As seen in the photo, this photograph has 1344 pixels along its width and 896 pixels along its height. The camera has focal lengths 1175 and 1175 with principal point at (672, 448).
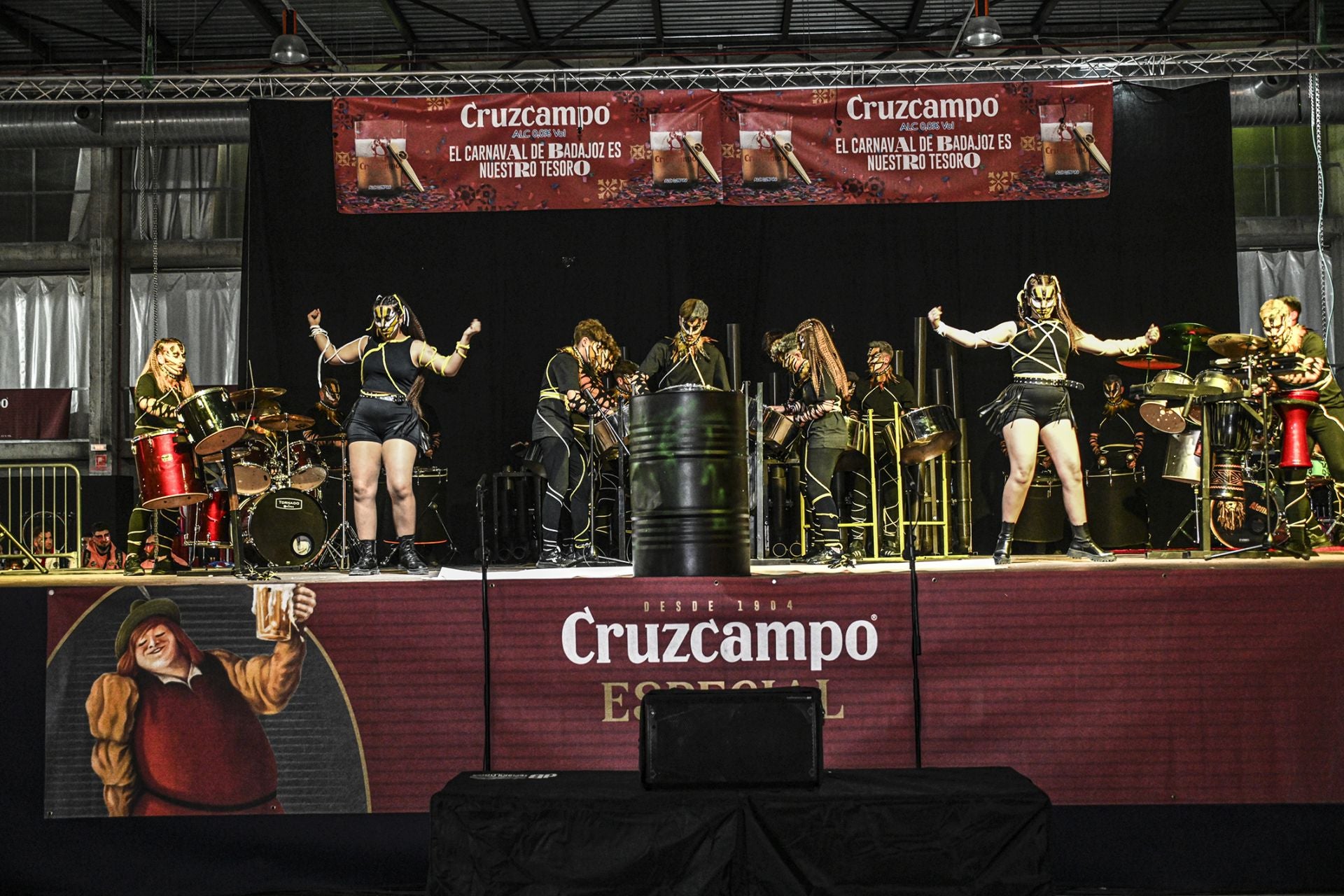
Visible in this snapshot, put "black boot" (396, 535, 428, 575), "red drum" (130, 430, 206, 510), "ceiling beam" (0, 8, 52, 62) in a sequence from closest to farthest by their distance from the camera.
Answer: "black boot" (396, 535, 428, 575) → "red drum" (130, 430, 206, 510) → "ceiling beam" (0, 8, 52, 62)

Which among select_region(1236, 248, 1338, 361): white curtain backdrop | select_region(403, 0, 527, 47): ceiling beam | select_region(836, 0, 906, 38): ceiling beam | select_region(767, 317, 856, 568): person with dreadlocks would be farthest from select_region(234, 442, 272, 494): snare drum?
select_region(1236, 248, 1338, 361): white curtain backdrop

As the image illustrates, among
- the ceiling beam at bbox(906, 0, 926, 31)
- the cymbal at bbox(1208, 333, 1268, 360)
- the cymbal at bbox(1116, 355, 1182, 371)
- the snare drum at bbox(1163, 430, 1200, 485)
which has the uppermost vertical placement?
the ceiling beam at bbox(906, 0, 926, 31)

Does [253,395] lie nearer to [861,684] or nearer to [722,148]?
[722,148]

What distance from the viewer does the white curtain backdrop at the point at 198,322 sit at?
15508mm

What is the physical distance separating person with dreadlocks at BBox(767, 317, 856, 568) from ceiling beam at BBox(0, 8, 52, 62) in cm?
1047

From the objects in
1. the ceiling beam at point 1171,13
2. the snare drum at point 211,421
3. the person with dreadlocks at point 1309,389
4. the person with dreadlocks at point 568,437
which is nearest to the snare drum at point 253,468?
the person with dreadlocks at point 568,437

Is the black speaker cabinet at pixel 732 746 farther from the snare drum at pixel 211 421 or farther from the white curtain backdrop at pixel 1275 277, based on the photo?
the white curtain backdrop at pixel 1275 277

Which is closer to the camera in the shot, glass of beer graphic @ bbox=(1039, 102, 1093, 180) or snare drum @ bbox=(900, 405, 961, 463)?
snare drum @ bbox=(900, 405, 961, 463)

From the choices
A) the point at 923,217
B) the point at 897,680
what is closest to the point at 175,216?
the point at 923,217

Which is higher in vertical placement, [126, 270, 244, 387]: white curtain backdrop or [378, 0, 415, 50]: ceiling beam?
[378, 0, 415, 50]: ceiling beam

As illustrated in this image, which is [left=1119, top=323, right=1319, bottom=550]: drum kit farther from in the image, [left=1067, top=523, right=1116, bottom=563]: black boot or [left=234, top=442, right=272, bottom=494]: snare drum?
[left=234, top=442, right=272, bottom=494]: snare drum

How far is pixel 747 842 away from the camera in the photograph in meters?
3.96

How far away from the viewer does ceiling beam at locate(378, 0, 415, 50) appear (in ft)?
43.2

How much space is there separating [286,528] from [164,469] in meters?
1.04
